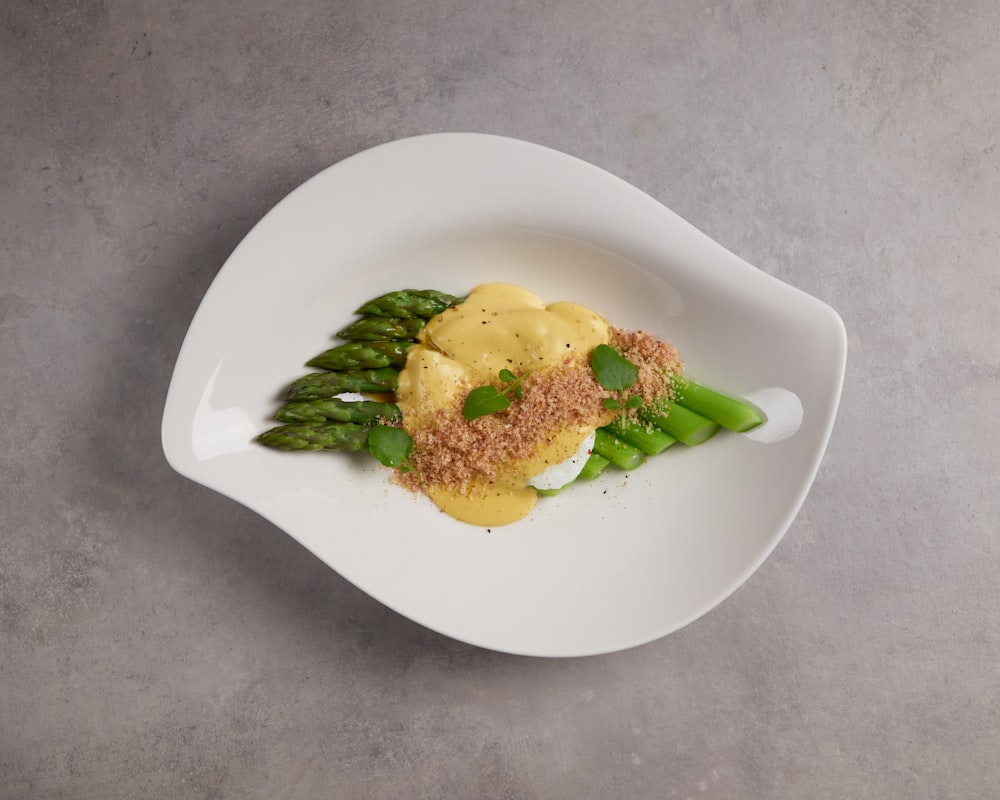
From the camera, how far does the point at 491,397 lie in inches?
108

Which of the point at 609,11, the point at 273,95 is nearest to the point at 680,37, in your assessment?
the point at 609,11

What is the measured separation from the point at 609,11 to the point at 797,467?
210 cm

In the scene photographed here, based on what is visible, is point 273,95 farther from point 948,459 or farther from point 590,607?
point 948,459

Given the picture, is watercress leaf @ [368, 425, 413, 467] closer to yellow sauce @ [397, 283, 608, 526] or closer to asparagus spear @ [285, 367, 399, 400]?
yellow sauce @ [397, 283, 608, 526]

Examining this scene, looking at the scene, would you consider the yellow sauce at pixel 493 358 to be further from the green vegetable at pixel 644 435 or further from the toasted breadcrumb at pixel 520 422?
the green vegetable at pixel 644 435

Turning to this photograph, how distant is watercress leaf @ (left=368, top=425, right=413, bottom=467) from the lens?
2750 mm

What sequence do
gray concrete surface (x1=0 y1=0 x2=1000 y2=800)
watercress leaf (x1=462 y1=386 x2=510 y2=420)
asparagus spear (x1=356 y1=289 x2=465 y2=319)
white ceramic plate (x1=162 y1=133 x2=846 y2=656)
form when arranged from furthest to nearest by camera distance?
gray concrete surface (x1=0 y1=0 x2=1000 y2=800), asparagus spear (x1=356 y1=289 x2=465 y2=319), watercress leaf (x1=462 y1=386 x2=510 y2=420), white ceramic plate (x1=162 y1=133 x2=846 y2=656)

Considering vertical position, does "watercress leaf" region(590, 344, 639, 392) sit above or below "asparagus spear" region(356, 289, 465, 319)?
above

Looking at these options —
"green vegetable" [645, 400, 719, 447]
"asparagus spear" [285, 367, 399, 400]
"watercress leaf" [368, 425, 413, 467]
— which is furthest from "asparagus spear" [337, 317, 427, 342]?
"green vegetable" [645, 400, 719, 447]

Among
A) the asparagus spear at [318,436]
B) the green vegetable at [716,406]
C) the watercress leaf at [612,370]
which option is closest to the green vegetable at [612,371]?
the watercress leaf at [612,370]

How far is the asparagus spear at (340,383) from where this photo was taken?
2771 millimetres

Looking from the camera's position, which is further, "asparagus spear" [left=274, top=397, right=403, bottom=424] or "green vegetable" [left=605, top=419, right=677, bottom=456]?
"green vegetable" [left=605, top=419, right=677, bottom=456]

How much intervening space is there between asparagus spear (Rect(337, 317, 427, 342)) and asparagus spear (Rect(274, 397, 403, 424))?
0.89 feet

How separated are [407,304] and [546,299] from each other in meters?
0.60
